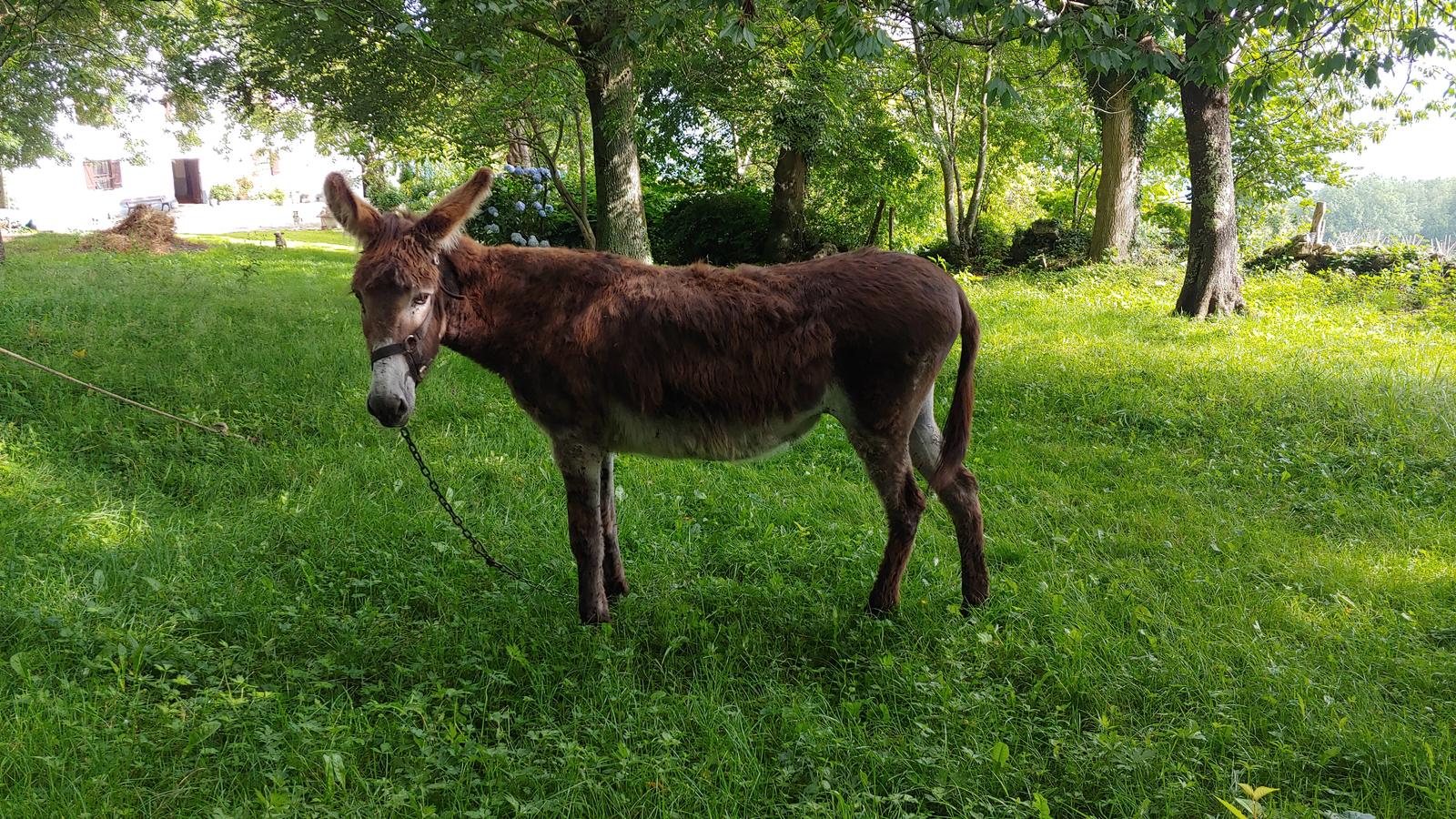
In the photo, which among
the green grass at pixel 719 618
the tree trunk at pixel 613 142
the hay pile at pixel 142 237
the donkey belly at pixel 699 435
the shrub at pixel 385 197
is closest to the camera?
the green grass at pixel 719 618

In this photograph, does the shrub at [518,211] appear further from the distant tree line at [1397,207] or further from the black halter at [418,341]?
the distant tree line at [1397,207]

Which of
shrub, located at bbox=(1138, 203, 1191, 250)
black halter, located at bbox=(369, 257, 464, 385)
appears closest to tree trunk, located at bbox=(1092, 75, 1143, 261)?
shrub, located at bbox=(1138, 203, 1191, 250)

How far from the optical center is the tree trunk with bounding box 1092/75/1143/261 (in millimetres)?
13867

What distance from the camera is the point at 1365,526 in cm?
448

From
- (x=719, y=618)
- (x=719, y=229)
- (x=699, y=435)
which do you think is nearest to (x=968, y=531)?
(x=719, y=618)

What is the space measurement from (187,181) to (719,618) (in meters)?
51.0

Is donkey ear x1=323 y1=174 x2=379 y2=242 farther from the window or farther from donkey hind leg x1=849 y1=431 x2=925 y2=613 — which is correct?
the window

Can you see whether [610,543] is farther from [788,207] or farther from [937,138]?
[788,207]

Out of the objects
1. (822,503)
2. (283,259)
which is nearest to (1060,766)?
(822,503)

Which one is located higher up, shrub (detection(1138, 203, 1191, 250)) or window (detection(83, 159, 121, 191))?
window (detection(83, 159, 121, 191))

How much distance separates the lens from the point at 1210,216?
9.70 m

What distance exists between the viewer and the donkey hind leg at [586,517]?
350 cm

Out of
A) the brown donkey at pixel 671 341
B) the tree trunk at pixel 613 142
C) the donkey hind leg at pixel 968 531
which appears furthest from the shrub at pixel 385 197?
the donkey hind leg at pixel 968 531

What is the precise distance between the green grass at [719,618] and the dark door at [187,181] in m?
44.0
